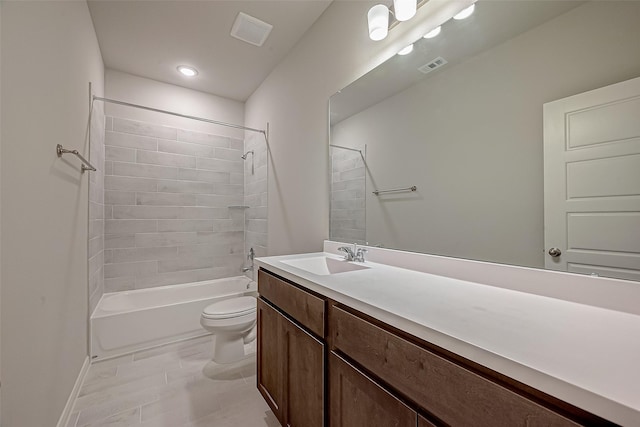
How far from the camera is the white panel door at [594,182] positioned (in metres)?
0.76

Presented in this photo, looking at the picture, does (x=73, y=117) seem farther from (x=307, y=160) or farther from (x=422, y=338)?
(x=422, y=338)

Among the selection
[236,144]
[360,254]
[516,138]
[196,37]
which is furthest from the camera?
[236,144]

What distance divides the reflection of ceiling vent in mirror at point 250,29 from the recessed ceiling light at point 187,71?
2.65 feet

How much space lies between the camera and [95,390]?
1.77m

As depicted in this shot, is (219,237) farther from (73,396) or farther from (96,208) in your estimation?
(73,396)

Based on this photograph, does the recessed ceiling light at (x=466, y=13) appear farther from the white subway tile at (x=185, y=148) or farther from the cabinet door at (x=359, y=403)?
the white subway tile at (x=185, y=148)

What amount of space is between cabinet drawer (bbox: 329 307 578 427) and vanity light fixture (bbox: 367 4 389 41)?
1.44 metres

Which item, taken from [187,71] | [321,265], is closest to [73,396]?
[321,265]

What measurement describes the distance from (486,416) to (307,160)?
1.92 m

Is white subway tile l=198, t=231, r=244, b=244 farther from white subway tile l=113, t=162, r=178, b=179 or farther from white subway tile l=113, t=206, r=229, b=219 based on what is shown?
white subway tile l=113, t=162, r=178, b=179

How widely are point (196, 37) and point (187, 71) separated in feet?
2.11

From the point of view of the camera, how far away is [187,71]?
9.09 ft

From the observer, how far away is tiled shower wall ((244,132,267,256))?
9.64 ft

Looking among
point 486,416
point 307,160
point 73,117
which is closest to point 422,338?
point 486,416
